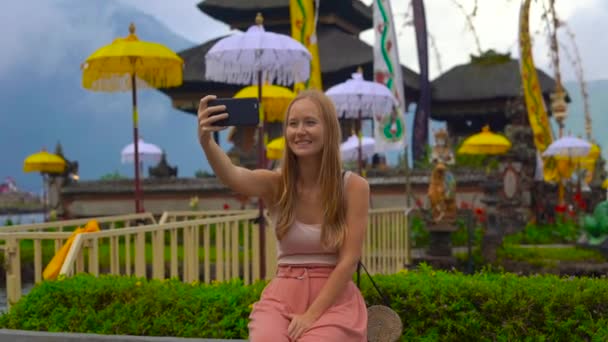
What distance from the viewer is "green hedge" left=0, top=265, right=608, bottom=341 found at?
4223mm

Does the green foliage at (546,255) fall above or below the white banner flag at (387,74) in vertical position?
below

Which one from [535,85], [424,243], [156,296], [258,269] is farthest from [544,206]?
[156,296]

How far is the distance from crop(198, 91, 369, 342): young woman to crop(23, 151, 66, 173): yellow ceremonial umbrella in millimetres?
20904

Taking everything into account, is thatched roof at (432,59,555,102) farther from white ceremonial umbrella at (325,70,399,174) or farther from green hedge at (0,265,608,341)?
green hedge at (0,265,608,341)

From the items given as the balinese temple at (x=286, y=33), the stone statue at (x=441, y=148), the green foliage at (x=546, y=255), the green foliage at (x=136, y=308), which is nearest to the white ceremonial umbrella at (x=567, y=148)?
the green foliage at (x=546, y=255)

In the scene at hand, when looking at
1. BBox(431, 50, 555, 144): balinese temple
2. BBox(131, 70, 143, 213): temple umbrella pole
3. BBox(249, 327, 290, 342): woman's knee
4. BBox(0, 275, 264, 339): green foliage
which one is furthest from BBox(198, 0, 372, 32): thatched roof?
BBox(249, 327, 290, 342): woman's knee

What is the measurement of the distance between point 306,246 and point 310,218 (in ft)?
0.41

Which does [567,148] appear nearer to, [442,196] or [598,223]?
[598,223]

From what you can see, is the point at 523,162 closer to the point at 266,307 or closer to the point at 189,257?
the point at 189,257

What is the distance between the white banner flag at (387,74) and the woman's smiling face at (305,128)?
1294cm

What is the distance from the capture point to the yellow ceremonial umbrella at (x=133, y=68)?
11258 millimetres

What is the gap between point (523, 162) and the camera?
18.0 meters

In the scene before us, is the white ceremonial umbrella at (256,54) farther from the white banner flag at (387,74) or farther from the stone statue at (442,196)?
the white banner flag at (387,74)

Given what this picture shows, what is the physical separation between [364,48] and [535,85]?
883 cm
